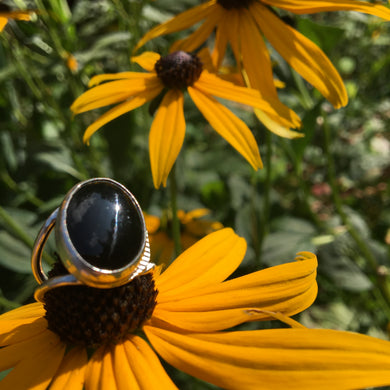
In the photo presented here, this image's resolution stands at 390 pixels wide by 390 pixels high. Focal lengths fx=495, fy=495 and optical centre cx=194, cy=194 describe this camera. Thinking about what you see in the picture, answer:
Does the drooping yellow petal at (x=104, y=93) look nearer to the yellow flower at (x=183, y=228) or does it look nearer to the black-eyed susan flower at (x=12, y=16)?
the black-eyed susan flower at (x=12, y=16)

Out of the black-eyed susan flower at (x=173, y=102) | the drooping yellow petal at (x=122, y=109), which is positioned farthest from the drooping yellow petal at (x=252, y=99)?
the drooping yellow petal at (x=122, y=109)

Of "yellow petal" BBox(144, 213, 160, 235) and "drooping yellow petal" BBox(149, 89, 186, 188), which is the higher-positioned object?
"drooping yellow petal" BBox(149, 89, 186, 188)

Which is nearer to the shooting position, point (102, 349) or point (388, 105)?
point (102, 349)

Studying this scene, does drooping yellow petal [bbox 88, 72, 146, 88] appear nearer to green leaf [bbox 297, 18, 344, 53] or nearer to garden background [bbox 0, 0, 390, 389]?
garden background [bbox 0, 0, 390, 389]

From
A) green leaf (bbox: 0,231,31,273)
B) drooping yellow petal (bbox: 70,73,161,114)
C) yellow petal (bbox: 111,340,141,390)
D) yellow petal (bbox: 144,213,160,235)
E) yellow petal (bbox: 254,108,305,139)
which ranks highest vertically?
drooping yellow petal (bbox: 70,73,161,114)

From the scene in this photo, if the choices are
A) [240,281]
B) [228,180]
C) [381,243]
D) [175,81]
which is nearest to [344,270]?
[381,243]

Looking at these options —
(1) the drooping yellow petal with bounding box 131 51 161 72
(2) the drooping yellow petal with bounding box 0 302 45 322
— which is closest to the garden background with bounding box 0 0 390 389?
(1) the drooping yellow petal with bounding box 131 51 161 72

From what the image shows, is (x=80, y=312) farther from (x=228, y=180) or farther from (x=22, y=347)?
(x=228, y=180)
